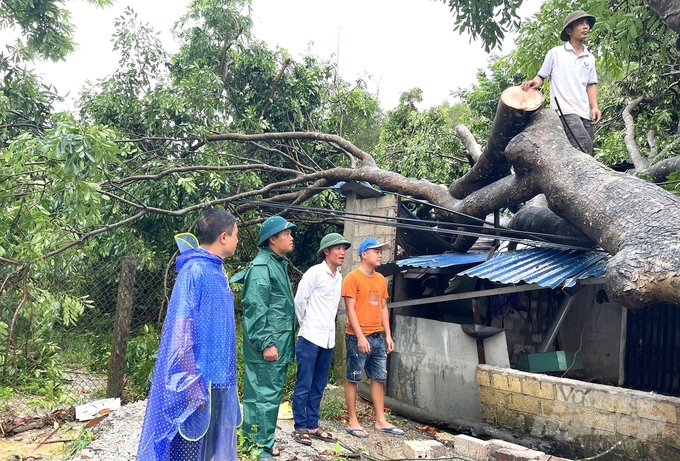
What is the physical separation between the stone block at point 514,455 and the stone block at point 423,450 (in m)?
0.39

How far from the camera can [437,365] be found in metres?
5.88

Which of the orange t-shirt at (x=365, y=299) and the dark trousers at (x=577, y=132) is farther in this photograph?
the dark trousers at (x=577, y=132)

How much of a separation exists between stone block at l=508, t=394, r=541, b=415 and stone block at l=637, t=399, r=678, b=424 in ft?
2.75

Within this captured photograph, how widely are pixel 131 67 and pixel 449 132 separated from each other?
16.2 ft

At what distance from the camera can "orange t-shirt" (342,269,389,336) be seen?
5.06 m

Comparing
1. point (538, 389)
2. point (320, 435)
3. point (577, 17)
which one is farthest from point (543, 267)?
point (320, 435)

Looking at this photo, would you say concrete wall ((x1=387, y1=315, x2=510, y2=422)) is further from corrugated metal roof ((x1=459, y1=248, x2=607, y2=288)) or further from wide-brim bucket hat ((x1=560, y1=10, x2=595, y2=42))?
wide-brim bucket hat ((x1=560, y1=10, x2=595, y2=42))

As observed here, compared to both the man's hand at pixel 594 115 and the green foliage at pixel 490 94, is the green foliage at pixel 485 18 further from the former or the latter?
the green foliage at pixel 490 94

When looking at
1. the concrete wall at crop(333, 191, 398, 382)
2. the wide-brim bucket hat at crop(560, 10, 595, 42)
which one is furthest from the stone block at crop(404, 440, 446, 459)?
the wide-brim bucket hat at crop(560, 10, 595, 42)

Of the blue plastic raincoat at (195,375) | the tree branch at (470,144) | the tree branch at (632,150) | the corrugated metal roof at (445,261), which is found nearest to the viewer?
the blue plastic raincoat at (195,375)

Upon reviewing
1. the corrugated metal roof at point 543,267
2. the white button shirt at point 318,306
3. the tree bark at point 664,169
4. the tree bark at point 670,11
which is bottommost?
the white button shirt at point 318,306

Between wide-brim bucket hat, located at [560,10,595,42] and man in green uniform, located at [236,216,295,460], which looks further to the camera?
wide-brim bucket hat, located at [560,10,595,42]

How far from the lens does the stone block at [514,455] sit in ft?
12.3

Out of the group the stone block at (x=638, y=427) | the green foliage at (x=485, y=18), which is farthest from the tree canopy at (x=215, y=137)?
the stone block at (x=638, y=427)
